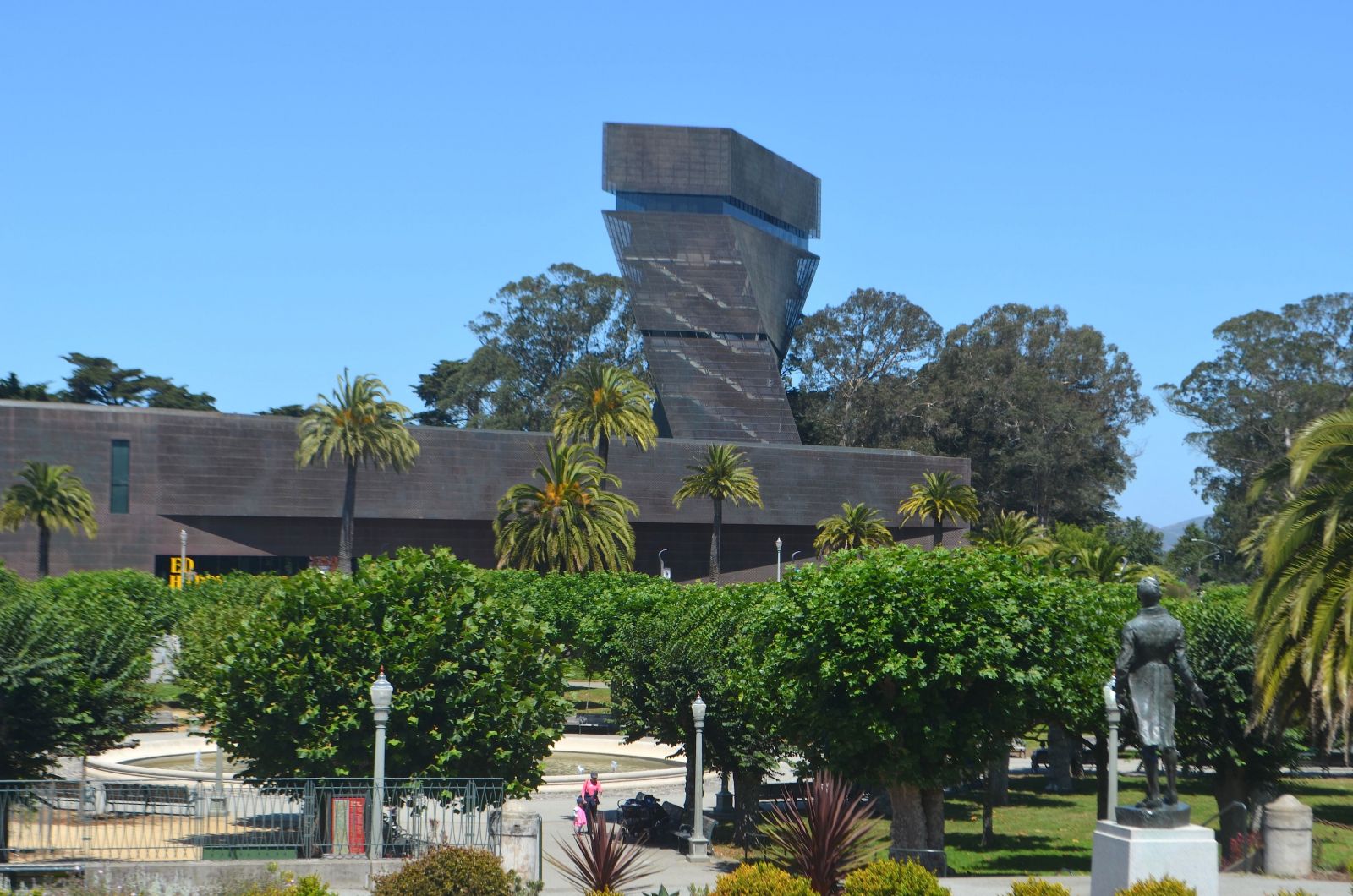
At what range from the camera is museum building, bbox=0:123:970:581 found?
83688 millimetres

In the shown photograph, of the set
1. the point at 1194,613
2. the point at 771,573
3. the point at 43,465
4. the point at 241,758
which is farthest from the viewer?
the point at 771,573

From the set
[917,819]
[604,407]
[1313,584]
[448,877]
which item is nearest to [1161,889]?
[448,877]

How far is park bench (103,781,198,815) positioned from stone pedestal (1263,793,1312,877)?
17.3 meters

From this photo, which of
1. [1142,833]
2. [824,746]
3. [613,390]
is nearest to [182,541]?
[613,390]

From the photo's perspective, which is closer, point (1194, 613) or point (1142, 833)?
point (1142, 833)

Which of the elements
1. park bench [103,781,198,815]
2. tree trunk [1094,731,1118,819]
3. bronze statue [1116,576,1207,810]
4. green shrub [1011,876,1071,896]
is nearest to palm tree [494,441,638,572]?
tree trunk [1094,731,1118,819]

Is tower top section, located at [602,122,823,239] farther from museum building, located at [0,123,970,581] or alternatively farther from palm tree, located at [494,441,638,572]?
palm tree, located at [494,441,638,572]

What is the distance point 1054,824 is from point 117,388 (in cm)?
10782

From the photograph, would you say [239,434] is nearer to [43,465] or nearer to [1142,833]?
[43,465]

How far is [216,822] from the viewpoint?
76.6 feet

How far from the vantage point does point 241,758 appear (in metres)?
27.5

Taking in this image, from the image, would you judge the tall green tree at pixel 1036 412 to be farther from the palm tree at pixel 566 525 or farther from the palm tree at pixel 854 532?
the palm tree at pixel 566 525

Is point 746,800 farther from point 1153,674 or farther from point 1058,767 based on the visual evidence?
point 1153,674

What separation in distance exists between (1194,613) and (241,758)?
2128cm
